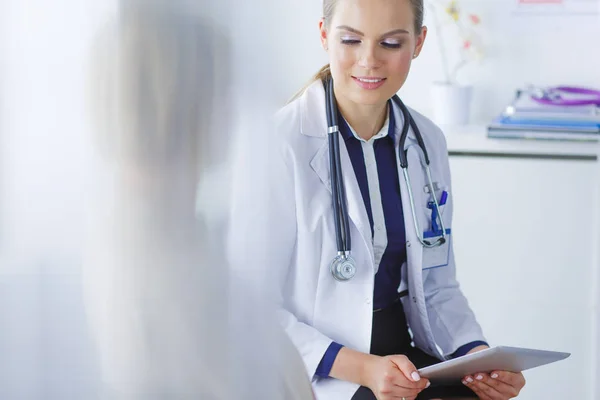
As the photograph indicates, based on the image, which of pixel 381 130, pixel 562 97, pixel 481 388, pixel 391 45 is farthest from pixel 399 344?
pixel 562 97

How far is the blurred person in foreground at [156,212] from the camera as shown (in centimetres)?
32

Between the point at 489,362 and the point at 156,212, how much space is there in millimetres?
974

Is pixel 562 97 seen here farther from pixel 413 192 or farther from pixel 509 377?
pixel 509 377

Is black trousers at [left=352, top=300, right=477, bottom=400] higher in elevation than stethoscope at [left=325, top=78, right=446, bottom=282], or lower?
lower

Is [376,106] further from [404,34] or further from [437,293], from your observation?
[437,293]

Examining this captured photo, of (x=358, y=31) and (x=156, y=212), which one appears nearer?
(x=156, y=212)

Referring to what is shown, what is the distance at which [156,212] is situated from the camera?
1.06ft

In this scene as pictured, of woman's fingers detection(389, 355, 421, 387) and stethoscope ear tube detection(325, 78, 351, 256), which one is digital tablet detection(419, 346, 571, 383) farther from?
stethoscope ear tube detection(325, 78, 351, 256)

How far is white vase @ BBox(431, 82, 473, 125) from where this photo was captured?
2488mm

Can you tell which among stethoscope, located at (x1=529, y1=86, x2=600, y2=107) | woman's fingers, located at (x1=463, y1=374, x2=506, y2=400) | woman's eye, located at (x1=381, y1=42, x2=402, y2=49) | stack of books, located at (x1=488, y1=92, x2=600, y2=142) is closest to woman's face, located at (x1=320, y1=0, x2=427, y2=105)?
woman's eye, located at (x1=381, y1=42, x2=402, y2=49)

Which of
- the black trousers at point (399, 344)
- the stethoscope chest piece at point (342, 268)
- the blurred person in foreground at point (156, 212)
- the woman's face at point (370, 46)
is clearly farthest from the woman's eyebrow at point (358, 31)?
the blurred person in foreground at point (156, 212)

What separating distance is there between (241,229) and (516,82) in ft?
7.93

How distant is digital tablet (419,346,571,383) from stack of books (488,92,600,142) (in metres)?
1.09

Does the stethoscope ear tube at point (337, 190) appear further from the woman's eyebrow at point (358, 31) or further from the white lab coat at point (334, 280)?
the woman's eyebrow at point (358, 31)
